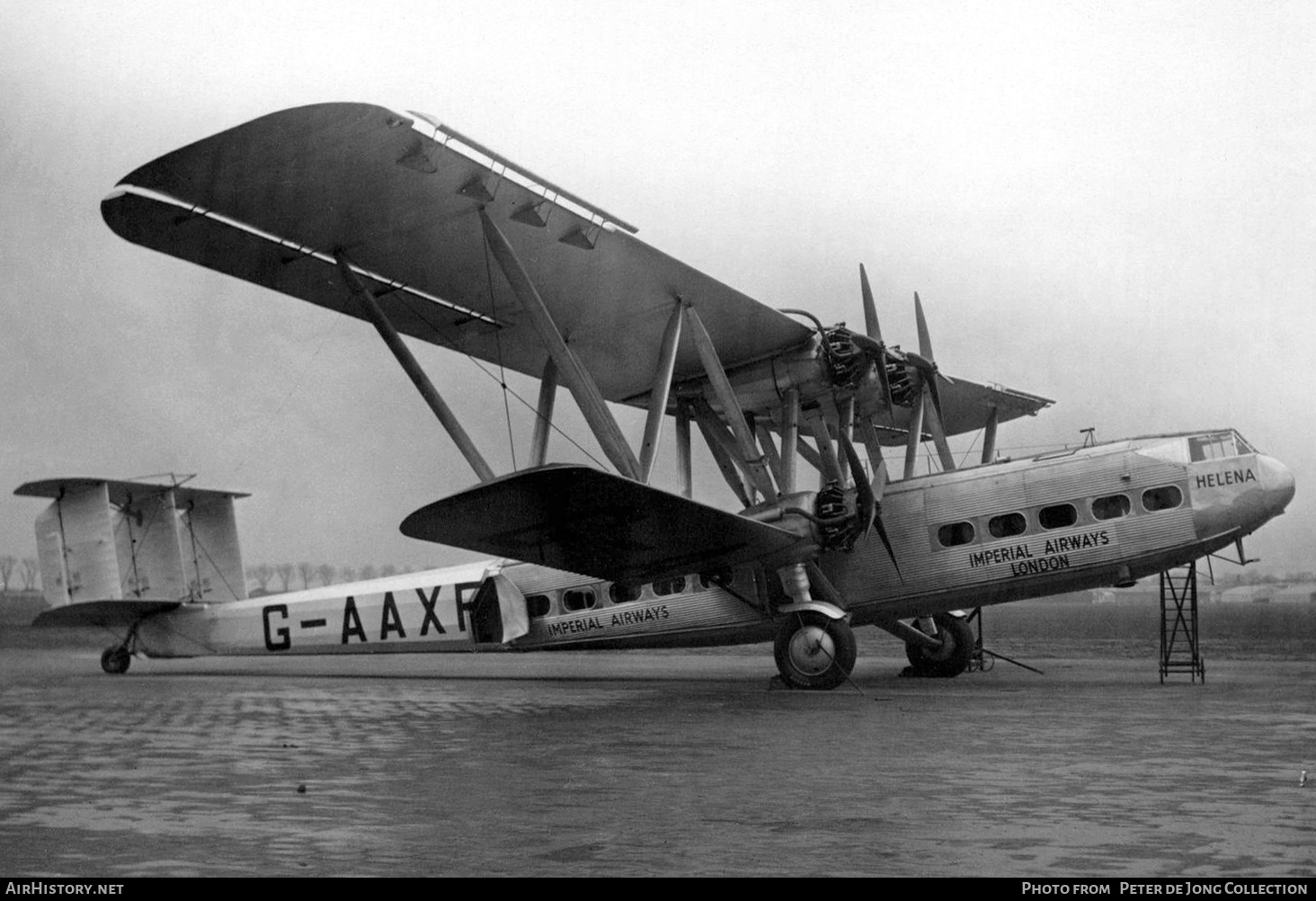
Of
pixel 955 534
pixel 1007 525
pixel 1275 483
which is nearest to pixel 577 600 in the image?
pixel 955 534

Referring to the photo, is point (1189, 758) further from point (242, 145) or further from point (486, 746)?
point (242, 145)

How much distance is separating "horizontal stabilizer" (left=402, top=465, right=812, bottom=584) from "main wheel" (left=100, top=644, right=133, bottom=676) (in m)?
10.4

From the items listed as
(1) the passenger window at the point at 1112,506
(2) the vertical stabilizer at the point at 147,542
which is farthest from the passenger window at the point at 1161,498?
(2) the vertical stabilizer at the point at 147,542

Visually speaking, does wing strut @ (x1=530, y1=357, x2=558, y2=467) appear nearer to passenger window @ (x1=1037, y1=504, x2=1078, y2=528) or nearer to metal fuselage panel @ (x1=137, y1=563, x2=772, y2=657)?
metal fuselage panel @ (x1=137, y1=563, x2=772, y2=657)

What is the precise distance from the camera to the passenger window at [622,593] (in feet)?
62.5

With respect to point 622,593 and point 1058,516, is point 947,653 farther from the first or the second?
point 622,593

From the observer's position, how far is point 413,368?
16.2 m

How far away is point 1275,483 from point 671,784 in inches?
477

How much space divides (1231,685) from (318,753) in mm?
12666

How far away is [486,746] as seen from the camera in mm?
10727

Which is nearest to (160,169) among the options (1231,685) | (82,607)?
(82,607)

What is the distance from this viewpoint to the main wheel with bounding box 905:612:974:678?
20359 mm

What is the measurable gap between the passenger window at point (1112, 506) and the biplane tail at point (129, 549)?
15200mm

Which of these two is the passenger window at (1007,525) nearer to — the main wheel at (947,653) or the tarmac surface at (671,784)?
the tarmac surface at (671,784)
